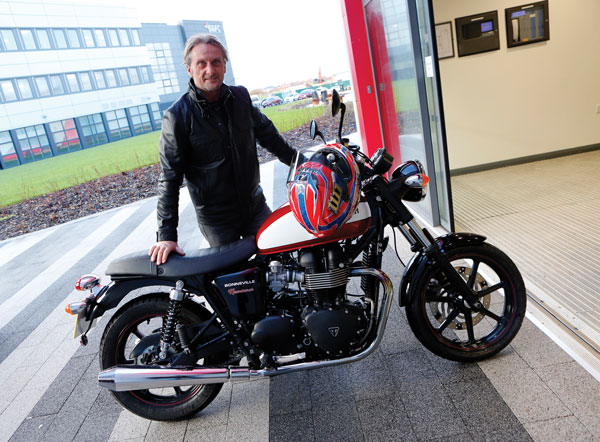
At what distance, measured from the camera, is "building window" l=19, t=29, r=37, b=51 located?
4754mm

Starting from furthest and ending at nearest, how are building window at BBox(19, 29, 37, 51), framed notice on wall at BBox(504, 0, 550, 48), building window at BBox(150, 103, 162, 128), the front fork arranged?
building window at BBox(150, 103, 162, 128) → framed notice on wall at BBox(504, 0, 550, 48) → building window at BBox(19, 29, 37, 51) → the front fork

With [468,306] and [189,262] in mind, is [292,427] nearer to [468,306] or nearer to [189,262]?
[189,262]

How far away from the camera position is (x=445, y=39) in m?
5.01

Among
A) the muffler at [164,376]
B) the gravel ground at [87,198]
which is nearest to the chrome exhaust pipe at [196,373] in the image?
the muffler at [164,376]

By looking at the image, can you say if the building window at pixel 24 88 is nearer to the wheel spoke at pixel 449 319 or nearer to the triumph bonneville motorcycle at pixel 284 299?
the triumph bonneville motorcycle at pixel 284 299

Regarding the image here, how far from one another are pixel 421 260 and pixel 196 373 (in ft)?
3.44

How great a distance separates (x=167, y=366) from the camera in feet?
5.99

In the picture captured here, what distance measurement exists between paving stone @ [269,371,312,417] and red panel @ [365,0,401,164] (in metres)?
2.87

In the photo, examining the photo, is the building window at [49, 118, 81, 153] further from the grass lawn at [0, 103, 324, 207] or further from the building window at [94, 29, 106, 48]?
the building window at [94, 29, 106, 48]

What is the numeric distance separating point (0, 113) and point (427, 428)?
5306 mm

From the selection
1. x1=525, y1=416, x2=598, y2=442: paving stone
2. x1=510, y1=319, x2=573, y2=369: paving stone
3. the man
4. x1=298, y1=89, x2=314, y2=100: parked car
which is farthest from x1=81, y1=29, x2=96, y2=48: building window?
x1=525, y1=416, x2=598, y2=442: paving stone

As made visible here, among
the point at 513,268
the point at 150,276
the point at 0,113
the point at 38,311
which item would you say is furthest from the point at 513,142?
the point at 0,113

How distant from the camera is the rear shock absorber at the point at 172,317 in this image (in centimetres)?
179

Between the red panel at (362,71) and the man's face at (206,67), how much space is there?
3.06m
